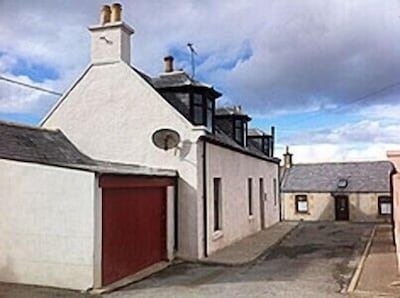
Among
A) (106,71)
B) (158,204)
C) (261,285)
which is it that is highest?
(106,71)

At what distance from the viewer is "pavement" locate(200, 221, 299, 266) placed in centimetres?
1445

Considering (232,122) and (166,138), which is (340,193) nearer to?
(232,122)

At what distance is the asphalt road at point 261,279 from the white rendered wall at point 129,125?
1900mm

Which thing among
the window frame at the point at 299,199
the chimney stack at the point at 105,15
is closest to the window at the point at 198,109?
the chimney stack at the point at 105,15

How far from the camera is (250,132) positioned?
1125 inches

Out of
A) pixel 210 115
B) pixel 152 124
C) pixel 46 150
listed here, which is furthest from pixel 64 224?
pixel 210 115

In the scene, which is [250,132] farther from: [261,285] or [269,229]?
[261,285]

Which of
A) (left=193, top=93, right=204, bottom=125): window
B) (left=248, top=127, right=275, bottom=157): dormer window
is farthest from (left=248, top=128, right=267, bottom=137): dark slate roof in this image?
(left=193, top=93, right=204, bottom=125): window

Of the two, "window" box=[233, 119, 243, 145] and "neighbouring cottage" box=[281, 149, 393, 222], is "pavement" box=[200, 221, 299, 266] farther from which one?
"neighbouring cottage" box=[281, 149, 393, 222]

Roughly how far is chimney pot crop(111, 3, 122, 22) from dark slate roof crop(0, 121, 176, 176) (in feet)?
13.5

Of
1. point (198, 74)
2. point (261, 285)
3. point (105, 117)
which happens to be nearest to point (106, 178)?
point (261, 285)

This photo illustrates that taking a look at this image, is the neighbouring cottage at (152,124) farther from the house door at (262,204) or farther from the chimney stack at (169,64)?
the house door at (262,204)

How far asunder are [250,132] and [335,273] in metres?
16.5

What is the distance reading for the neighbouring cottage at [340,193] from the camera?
33.2m
